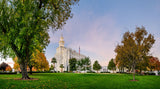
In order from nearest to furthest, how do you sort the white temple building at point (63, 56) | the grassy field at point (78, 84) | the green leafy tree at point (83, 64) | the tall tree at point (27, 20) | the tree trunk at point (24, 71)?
the grassy field at point (78, 84) < the tall tree at point (27, 20) < the tree trunk at point (24, 71) < the green leafy tree at point (83, 64) < the white temple building at point (63, 56)

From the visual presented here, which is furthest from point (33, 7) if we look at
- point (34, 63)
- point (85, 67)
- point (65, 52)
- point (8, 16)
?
point (65, 52)

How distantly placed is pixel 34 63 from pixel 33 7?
26.5 metres

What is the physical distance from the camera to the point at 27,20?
62.5ft

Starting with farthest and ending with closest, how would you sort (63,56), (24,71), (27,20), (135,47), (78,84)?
(63,56) → (135,47) → (24,71) → (27,20) → (78,84)

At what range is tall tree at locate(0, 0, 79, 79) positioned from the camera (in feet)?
63.2

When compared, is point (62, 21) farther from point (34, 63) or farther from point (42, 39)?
point (34, 63)

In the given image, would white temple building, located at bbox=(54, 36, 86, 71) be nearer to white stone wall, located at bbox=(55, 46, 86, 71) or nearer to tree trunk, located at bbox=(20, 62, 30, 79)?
white stone wall, located at bbox=(55, 46, 86, 71)

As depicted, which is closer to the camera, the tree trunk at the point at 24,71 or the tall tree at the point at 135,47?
the tree trunk at the point at 24,71

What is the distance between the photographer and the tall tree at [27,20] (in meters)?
19.2

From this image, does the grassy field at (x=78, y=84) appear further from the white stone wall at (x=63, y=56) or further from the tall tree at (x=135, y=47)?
the white stone wall at (x=63, y=56)

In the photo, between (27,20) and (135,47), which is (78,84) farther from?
(135,47)

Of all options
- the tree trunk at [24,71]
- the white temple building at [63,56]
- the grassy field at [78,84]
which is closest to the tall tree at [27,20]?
the tree trunk at [24,71]

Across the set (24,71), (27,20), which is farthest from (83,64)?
(27,20)

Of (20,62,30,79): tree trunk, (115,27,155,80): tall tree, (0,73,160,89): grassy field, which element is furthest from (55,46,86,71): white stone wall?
(0,73,160,89): grassy field
